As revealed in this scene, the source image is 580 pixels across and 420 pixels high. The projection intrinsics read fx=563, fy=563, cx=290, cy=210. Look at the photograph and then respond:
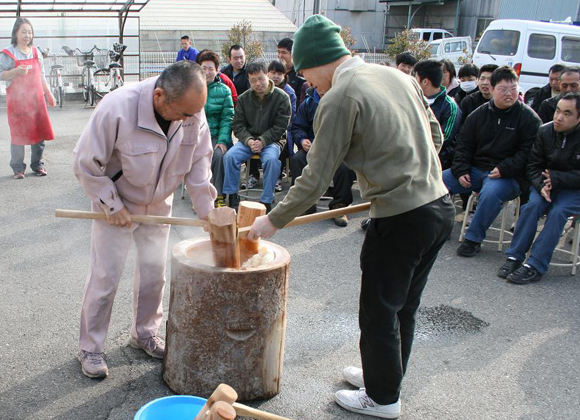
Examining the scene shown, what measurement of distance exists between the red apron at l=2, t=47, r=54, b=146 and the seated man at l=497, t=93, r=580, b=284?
5.93 m

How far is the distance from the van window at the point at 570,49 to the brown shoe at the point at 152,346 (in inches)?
566

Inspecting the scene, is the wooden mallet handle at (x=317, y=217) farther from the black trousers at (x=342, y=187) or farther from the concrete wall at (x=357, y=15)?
the concrete wall at (x=357, y=15)

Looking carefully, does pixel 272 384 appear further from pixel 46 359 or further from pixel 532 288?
pixel 532 288

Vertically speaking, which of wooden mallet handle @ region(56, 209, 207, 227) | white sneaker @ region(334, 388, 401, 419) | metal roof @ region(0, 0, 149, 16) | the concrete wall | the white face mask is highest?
the concrete wall

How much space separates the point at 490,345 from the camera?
12.7ft

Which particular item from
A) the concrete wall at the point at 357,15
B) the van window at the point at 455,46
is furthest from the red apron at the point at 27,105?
the concrete wall at the point at 357,15

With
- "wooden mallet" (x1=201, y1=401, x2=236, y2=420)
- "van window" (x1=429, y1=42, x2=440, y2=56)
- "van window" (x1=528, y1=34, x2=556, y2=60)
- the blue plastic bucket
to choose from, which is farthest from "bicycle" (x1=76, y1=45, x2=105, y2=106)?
"wooden mallet" (x1=201, y1=401, x2=236, y2=420)

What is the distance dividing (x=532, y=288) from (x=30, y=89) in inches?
251

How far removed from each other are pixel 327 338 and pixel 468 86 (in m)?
4.97

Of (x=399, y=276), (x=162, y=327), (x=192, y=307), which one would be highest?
(x=399, y=276)

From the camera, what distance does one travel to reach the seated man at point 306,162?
21.4 feet

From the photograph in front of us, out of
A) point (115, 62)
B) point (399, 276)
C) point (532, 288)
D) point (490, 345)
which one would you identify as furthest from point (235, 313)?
point (115, 62)

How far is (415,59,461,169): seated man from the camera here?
589 centimetres

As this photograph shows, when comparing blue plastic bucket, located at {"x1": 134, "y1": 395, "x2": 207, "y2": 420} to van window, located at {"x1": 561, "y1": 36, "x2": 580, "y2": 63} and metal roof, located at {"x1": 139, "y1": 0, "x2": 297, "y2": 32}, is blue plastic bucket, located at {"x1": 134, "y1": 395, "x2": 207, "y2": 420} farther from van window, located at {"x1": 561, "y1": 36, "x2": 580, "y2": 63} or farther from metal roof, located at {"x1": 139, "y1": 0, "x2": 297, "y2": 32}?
metal roof, located at {"x1": 139, "y1": 0, "x2": 297, "y2": 32}
